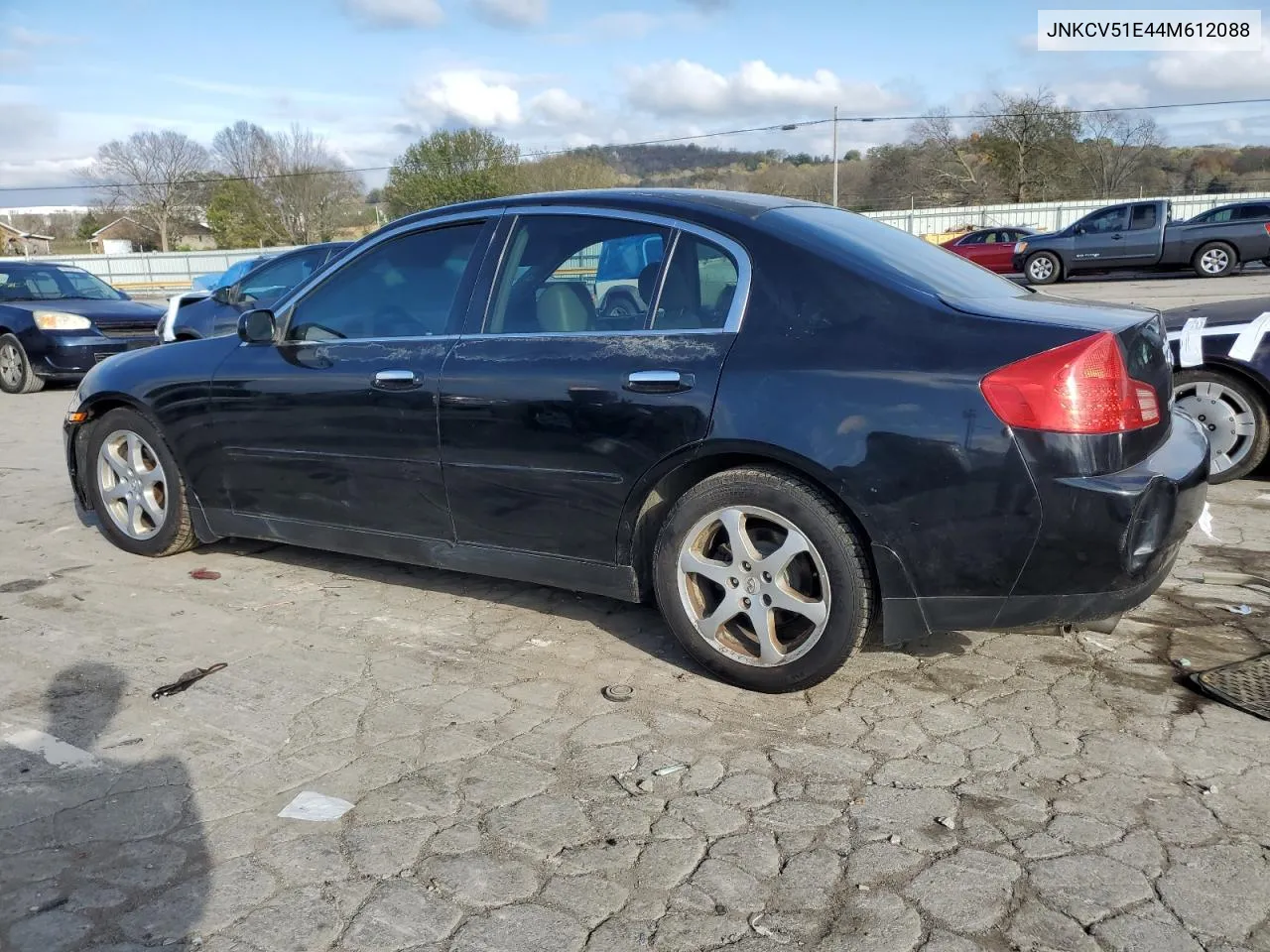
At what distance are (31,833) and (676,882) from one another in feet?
5.66

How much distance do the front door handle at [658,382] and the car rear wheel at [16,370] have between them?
423 inches

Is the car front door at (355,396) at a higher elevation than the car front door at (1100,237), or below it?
below

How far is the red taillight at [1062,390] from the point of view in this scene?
2.90 meters

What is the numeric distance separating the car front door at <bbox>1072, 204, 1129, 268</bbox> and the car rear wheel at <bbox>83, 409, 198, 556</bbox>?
72.1ft

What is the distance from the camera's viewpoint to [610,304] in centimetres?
367

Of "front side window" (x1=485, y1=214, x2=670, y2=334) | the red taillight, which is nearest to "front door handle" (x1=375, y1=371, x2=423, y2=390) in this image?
"front side window" (x1=485, y1=214, x2=670, y2=334)

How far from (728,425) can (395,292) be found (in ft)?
5.58

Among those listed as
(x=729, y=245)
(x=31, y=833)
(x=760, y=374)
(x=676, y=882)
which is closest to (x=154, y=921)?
(x=31, y=833)

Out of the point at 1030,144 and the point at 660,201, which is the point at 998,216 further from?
the point at 660,201

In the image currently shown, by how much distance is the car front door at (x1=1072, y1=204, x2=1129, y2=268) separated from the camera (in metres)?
22.2

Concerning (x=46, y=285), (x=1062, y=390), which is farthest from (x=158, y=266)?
(x=1062, y=390)

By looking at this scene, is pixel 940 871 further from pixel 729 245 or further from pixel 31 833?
pixel 31 833

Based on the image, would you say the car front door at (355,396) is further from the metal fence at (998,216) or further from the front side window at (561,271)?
the metal fence at (998,216)

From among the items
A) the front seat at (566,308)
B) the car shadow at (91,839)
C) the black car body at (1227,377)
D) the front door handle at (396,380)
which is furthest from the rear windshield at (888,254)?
the car shadow at (91,839)
